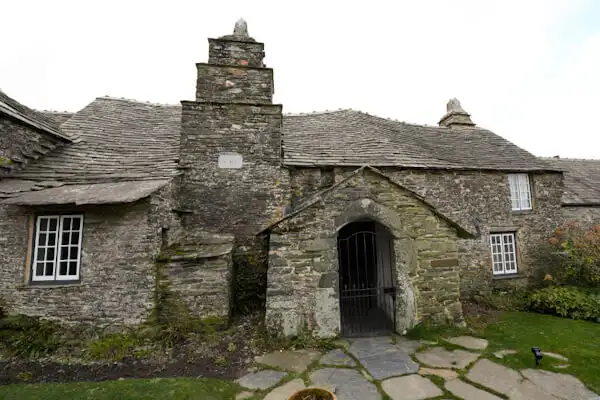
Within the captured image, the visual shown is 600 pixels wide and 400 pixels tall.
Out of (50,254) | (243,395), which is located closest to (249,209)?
(243,395)

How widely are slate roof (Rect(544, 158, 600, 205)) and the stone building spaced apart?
2.52 metres

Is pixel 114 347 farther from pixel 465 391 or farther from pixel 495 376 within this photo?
A: pixel 495 376

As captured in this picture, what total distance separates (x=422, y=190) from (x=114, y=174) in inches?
374

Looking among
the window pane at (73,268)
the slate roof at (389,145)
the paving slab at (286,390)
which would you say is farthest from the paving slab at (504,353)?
the window pane at (73,268)

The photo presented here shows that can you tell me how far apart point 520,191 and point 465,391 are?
970cm

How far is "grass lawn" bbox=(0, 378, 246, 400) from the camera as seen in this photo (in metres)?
3.80

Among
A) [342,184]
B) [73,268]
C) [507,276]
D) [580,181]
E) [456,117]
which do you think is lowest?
[507,276]

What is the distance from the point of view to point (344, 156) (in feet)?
28.9

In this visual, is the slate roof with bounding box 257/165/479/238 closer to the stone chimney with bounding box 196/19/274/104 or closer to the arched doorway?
the arched doorway

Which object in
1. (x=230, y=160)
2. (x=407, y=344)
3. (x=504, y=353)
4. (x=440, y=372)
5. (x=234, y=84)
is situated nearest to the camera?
(x=440, y=372)

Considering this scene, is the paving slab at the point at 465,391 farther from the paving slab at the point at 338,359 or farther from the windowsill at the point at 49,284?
the windowsill at the point at 49,284

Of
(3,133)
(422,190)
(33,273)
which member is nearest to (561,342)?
(422,190)

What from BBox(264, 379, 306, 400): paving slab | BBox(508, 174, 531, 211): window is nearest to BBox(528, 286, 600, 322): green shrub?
BBox(508, 174, 531, 211): window

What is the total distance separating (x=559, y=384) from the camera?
3.98m
